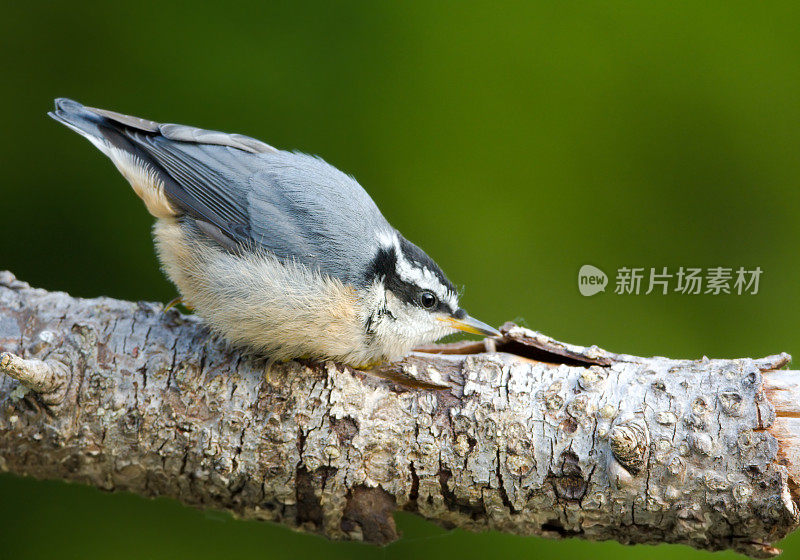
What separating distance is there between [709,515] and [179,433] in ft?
4.57

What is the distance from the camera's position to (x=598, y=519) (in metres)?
1.88

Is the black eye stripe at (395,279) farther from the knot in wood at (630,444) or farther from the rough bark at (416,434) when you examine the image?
the knot in wood at (630,444)

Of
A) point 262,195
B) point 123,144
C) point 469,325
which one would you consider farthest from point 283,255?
point 123,144

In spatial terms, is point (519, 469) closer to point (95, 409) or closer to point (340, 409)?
point (340, 409)

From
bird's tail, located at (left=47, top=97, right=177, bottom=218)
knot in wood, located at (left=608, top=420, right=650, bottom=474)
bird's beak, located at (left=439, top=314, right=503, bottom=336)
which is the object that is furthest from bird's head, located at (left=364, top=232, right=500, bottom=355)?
bird's tail, located at (left=47, top=97, right=177, bottom=218)

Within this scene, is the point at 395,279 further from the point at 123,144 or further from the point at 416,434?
the point at 123,144

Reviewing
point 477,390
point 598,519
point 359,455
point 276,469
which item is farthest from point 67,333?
point 598,519

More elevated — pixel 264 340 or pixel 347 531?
pixel 264 340

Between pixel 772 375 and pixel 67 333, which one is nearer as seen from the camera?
pixel 772 375

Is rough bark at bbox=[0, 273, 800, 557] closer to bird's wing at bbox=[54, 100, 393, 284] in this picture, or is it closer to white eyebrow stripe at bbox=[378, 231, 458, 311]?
white eyebrow stripe at bbox=[378, 231, 458, 311]

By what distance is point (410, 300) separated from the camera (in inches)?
91.6

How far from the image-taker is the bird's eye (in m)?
2.33

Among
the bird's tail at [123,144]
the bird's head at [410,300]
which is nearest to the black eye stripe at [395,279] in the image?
the bird's head at [410,300]

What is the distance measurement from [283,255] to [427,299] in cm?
47
